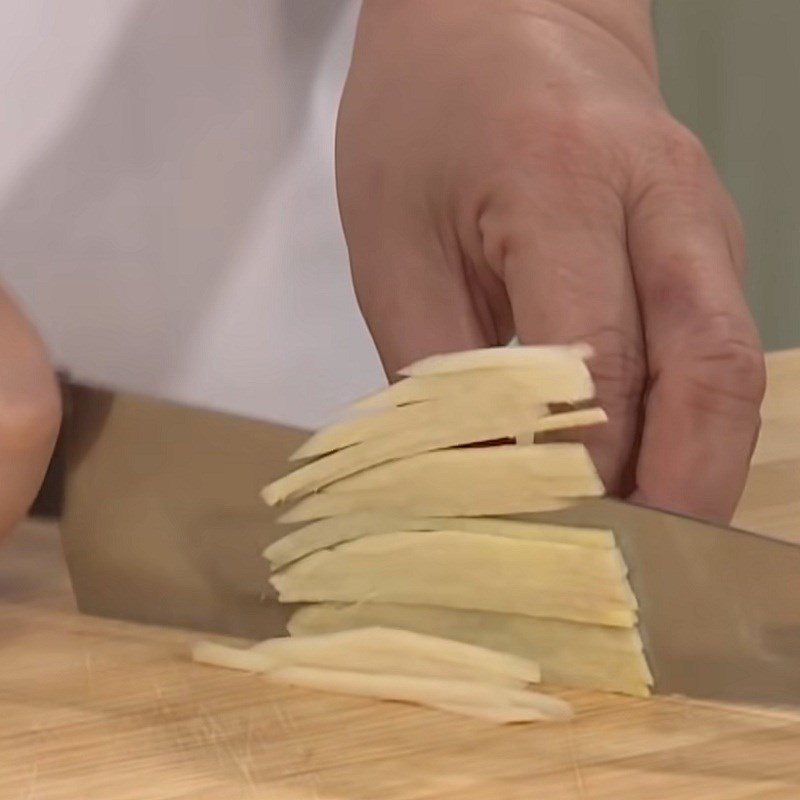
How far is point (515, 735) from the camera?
687 millimetres

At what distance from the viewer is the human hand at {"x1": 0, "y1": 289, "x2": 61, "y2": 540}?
0.74 m

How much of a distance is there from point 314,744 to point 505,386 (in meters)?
0.21

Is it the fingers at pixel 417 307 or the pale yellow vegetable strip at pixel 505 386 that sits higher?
the pale yellow vegetable strip at pixel 505 386

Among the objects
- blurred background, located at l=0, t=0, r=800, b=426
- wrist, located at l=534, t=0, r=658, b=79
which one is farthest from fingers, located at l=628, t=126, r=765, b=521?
→ blurred background, located at l=0, t=0, r=800, b=426

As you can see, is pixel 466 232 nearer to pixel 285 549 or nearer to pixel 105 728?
pixel 285 549

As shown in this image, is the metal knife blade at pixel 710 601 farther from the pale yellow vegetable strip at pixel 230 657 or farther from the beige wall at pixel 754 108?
the beige wall at pixel 754 108

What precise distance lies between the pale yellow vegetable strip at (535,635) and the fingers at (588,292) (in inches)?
4.3

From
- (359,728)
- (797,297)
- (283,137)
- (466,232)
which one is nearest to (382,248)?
(466,232)

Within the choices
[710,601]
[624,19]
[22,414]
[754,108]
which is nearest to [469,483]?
A: [710,601]

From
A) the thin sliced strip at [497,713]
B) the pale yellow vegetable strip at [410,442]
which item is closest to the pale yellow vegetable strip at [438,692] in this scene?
the thin sliced strip at [497,713]

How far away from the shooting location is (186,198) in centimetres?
114

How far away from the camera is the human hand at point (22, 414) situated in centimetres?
74

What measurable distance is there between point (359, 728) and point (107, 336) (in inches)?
20.8

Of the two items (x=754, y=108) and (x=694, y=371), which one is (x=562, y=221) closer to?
(x=694, y=371)
